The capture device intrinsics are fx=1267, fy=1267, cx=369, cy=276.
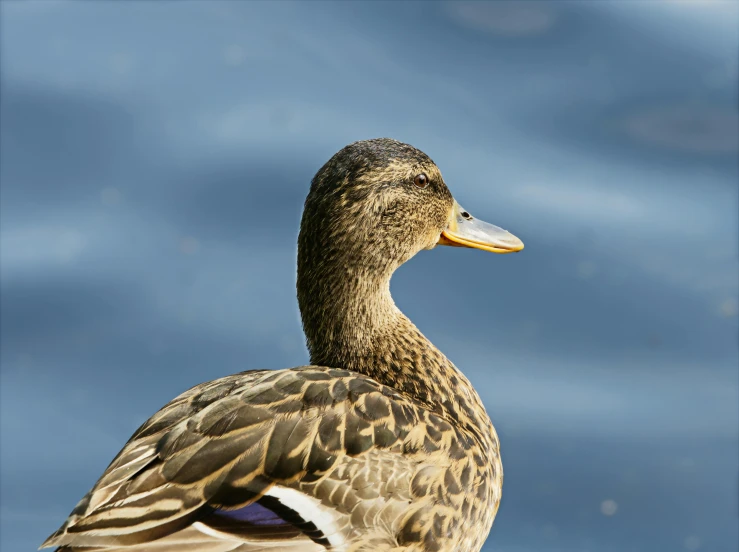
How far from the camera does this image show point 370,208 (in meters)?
4.29

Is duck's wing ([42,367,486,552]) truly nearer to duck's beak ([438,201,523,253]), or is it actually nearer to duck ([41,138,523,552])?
duck ([41,138,523,552])

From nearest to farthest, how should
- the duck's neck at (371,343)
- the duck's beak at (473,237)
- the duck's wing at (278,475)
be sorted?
the duck's wing at (278,475) → the duck's neck at (371,343) → the duck's beak at (473,237)

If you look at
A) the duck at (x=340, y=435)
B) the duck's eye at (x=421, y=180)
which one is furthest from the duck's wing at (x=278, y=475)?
the duck's eye at (x=421, y=180)

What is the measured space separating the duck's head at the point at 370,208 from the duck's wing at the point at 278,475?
0.47 metres

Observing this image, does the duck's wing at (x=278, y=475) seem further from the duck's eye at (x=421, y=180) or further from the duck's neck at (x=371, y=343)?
the duck's eye at (x=421, y=180)

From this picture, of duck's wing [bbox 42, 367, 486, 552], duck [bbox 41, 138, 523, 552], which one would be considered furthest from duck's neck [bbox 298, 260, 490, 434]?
duck's wing [bbox 42, 367, 486, 552]

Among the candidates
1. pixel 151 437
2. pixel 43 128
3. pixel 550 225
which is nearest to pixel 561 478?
pixel 550 225

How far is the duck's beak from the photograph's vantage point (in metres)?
4.74

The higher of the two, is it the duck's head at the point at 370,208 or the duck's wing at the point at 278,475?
the duck's head at the point at 370,208

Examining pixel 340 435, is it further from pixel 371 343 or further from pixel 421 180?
pixel 421 180

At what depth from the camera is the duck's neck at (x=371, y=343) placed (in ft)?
14.3

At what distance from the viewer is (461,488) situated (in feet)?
13.5

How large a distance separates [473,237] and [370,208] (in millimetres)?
610

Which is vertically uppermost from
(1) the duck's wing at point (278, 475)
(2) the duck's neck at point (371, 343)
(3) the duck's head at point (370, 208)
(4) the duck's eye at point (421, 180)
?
(4) the duck's eye at point (421, 180)
